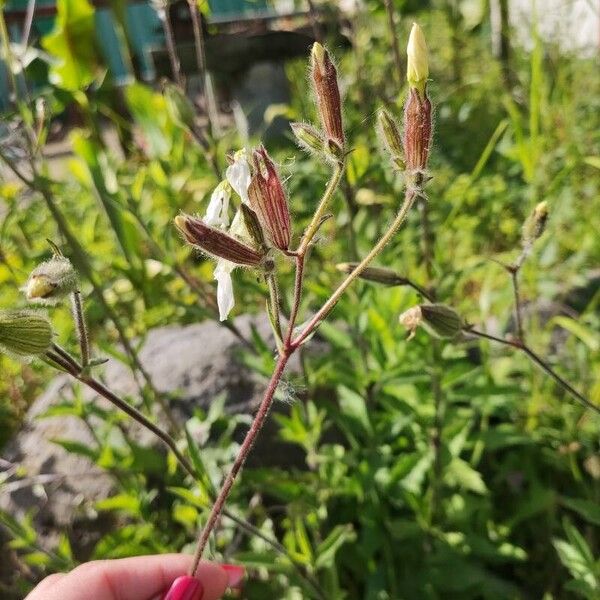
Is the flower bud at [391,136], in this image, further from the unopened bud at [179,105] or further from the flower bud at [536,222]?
the unopened bud at [179,105]

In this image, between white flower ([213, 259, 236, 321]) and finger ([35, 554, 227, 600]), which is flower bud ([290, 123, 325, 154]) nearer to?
white flower ([213, 259, 236, 321])

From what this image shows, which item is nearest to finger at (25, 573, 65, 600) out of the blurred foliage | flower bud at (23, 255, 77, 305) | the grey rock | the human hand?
the human hand

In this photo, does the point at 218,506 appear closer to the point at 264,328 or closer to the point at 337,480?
the point at 337,480

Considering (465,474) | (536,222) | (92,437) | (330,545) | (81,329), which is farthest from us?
Answer: (92,437)

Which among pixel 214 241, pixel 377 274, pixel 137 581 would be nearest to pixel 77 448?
pixel 137 581

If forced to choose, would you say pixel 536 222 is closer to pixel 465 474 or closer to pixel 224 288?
pixel 224 288
